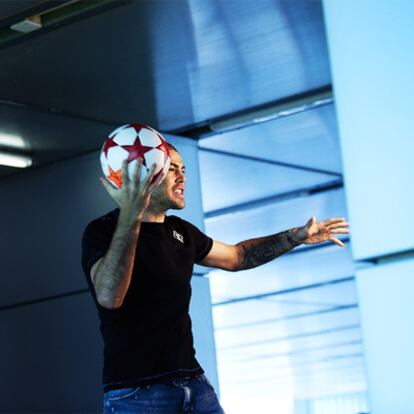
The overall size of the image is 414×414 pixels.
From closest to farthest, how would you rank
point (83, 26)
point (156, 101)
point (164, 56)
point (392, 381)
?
point (392, 381), point (83, 26), point (164, 56), point (156, 101)

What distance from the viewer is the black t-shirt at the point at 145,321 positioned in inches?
201

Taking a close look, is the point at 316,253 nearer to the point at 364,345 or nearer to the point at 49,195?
the point at 49,195

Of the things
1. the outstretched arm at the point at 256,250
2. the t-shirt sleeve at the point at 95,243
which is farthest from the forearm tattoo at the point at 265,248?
the t-shirt sleeve at the point at 95,243

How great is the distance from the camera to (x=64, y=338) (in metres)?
9.51

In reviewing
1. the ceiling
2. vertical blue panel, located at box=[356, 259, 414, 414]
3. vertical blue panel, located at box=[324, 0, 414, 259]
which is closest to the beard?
the ceiling

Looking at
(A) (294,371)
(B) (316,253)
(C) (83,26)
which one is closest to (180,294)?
(C) (83,26)

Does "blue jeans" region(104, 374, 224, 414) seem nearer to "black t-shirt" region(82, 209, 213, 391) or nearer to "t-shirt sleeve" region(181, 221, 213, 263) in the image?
"black t-shirt" region(82, 209, 213, 391)

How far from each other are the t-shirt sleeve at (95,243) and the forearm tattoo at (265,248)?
4.35ft

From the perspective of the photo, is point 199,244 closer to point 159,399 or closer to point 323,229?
point 323,229

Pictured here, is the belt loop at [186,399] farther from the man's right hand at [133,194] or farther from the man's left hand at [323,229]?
the man's left hand at [323,229]

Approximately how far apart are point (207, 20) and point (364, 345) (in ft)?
12.9

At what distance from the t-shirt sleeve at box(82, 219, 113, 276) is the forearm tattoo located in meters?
1.33

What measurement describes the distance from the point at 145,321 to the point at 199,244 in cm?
90

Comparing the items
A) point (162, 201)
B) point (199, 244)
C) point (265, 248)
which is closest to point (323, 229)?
point (265, 248)
